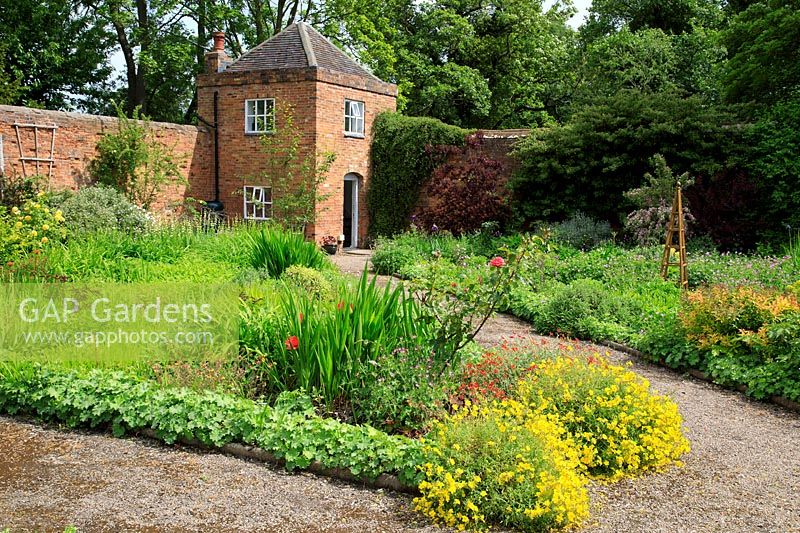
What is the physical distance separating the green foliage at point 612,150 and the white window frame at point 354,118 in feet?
15.0

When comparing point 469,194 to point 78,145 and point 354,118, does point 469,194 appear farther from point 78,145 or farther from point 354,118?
point 78,145

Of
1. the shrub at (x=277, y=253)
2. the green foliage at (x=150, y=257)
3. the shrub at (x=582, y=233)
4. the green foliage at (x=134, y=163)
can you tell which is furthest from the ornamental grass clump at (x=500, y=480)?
the green foliage at (x=134, y=163)

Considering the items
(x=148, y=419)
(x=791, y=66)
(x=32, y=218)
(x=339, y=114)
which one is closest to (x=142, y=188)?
(x=339, y=114)

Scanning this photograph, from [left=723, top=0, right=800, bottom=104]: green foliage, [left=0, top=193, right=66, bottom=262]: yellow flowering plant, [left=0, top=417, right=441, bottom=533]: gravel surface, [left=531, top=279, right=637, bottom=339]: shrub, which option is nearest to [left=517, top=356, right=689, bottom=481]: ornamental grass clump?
[left=0, top=417, right=441, bottom=533]: gravel surface

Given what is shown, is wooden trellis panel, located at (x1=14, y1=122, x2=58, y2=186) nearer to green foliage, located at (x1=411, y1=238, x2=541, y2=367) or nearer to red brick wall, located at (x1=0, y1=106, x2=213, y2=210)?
red brick wall, located at (x1=0, y1=106, x2=213, y2=210)

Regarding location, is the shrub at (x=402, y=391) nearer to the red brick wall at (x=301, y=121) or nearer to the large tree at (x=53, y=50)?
the red brick wall at (x=301, y=121)

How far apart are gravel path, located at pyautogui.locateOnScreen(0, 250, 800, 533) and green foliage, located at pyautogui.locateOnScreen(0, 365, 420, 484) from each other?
0.43ft

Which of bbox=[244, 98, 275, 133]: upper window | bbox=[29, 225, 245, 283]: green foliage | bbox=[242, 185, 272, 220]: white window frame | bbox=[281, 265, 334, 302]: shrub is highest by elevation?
bbox=[244, 98, 275, 133]: upper window

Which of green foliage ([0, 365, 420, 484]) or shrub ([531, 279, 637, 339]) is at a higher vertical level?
shrub ([531, 279, 637, 339])

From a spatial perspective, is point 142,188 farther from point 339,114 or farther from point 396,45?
point 396,45

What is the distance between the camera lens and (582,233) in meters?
14.6

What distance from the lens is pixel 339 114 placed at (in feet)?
59.4

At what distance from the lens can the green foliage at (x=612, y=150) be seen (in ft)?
48.3

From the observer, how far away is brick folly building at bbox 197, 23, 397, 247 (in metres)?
17.6
